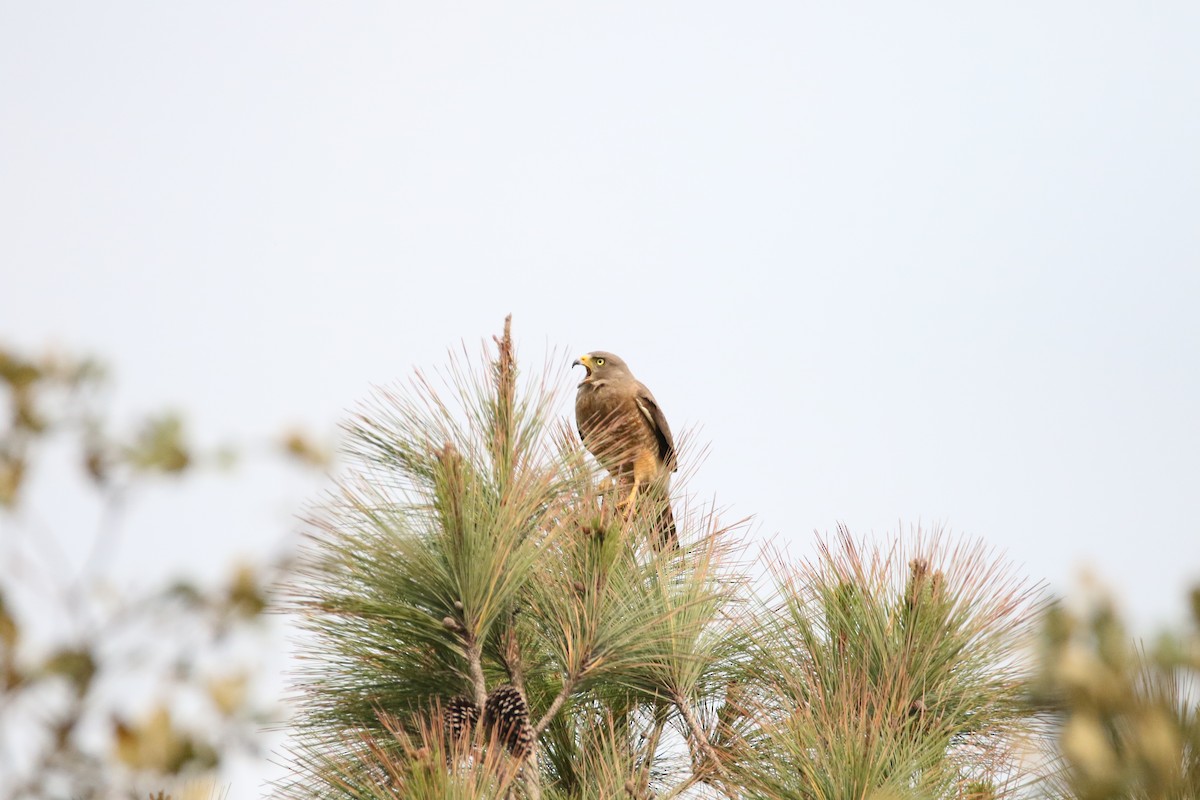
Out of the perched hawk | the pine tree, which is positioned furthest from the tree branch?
the perched hawk

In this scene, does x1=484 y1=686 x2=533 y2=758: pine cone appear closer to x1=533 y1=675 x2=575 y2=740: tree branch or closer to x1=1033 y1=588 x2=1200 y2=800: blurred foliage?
x1=533 y1=675 x2=575 y2=740: tree branch

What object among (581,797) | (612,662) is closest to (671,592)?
(612,662)

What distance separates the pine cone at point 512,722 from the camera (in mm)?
3414

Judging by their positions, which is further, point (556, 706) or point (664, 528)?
point (664, 528)

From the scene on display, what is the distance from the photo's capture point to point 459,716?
350 cm

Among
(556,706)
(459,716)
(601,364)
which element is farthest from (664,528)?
(601,364)

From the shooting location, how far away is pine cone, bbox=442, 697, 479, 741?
347cm

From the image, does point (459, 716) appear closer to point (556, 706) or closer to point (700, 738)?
point (556, 706)

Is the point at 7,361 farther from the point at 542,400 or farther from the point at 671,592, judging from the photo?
the point at 671,592

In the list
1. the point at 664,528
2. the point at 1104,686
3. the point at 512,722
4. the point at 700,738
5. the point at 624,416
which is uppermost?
the point at 624,416

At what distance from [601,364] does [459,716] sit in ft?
9.12

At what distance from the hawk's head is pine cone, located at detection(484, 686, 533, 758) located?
268 centimetres

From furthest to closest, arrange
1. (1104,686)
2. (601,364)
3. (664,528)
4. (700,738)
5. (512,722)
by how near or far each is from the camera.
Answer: (601,364), (664,528), (700,738), (512,722), (1104,686)

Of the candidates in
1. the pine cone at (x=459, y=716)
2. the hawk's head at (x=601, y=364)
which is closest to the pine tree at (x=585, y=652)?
the pine cone at (x=459, y=716)
